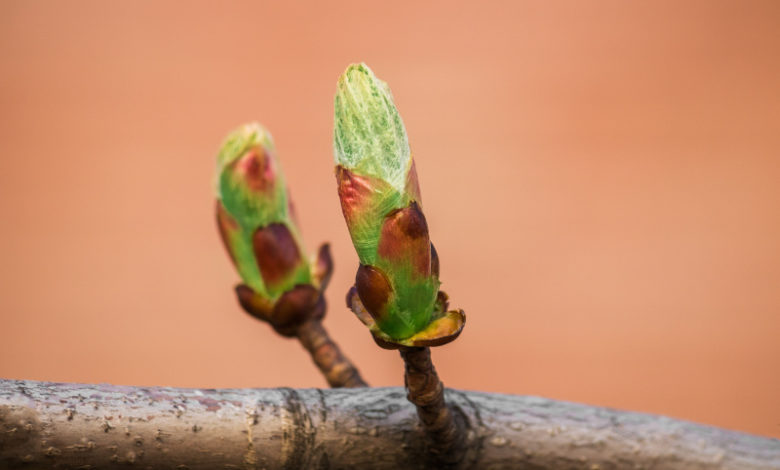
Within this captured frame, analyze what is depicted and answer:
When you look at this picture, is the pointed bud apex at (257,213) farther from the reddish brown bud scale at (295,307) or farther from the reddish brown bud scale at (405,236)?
the reddish brown bud scale at (405,236)

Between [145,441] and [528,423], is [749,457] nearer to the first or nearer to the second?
[528,423]

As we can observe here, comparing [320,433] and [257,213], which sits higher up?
[257,213]

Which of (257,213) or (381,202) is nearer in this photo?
(381,202)

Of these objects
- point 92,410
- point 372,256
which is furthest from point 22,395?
point 372,256

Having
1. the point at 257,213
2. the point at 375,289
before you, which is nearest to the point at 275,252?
the point at 257,213

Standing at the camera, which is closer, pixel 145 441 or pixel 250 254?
pixel 145 441

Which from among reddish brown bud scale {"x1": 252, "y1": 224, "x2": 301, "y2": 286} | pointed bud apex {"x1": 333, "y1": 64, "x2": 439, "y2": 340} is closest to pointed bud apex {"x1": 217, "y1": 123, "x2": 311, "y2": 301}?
reddish brown bud scale {"x1": 252, "y1": 224, "x2": 301, "y2": 286}

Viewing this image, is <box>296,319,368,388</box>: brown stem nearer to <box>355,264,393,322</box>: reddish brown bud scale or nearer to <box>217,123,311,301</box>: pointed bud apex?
<box>217,123,311,301</box>: pointed bud apex

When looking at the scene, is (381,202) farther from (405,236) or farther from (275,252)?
(275,252)
